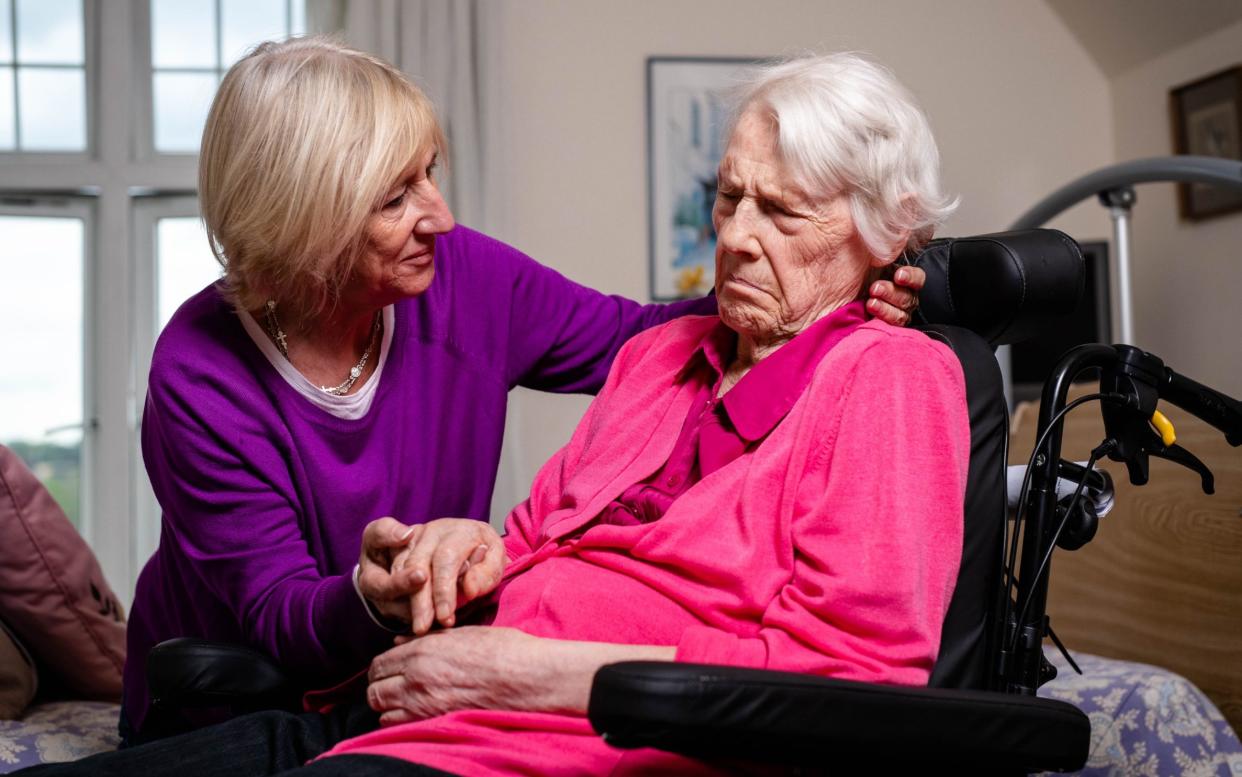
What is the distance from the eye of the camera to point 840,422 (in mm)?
1249

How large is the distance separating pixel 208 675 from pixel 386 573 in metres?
0.24

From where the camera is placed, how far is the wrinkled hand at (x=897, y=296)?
55.2 inches

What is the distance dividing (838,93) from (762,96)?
4.0 inches

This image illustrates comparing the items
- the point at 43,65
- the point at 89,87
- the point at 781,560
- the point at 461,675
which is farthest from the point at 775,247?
the point at 43,65

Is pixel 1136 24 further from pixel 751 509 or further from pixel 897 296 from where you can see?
pixel 751 509

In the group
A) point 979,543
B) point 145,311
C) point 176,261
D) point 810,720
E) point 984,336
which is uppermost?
point 176,261

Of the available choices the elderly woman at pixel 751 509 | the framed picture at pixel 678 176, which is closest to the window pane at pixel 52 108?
the framed picture at pixel 678 176

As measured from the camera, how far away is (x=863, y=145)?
1.37m

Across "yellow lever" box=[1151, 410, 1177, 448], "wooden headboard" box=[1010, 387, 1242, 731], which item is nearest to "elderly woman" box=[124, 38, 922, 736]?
"yellow lever" box=[1151, 410, 1177, 448]

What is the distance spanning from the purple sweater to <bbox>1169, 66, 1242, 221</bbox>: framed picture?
280cm

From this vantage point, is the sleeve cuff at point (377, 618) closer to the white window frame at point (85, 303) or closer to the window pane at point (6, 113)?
the white window frame at point (85, 303)

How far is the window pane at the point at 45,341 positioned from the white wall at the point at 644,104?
1587mm

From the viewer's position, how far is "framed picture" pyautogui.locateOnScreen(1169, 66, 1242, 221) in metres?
3.82

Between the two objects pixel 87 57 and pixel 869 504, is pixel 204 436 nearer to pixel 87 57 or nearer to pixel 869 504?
pixel 869 504
